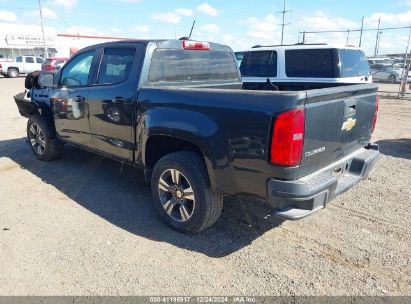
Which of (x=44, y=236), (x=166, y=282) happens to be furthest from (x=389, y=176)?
(x=44, y=236)

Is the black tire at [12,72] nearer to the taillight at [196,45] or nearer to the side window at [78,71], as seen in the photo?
the side window at [78,71]

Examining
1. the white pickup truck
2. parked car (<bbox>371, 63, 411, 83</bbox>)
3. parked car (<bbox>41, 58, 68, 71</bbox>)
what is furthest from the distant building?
parked car (<bbox>371, 63, 411, 83</bbox>)

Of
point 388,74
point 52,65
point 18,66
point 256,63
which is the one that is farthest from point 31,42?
point 256,63

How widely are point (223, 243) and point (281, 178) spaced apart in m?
1.03

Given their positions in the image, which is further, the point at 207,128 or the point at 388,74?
the point at 388,74

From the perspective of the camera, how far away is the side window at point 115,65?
3895 millimetres

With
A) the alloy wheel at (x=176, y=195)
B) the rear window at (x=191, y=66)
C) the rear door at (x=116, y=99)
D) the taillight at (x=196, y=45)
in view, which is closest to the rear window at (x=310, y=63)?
the rear window at (x=191, y=66)

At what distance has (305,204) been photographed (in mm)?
2660

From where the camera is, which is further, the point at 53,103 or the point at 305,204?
the point at 53,103

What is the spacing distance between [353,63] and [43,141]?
670 cm

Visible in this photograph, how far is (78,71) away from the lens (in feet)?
15.6

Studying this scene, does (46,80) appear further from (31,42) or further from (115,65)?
(31,42)

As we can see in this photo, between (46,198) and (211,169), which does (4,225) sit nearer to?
(46,198)

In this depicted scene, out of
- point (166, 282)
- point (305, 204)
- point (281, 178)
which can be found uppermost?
point (281, 178)
